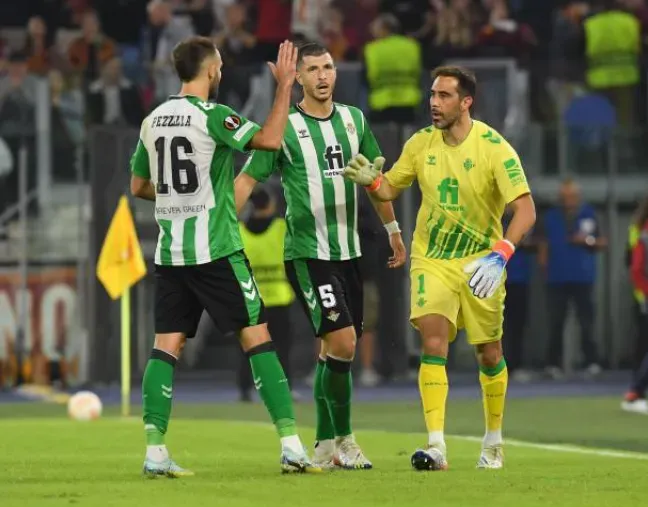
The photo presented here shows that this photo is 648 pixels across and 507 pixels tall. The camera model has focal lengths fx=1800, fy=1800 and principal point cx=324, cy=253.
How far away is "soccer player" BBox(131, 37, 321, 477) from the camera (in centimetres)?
923

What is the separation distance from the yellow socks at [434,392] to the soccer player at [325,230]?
44 cm

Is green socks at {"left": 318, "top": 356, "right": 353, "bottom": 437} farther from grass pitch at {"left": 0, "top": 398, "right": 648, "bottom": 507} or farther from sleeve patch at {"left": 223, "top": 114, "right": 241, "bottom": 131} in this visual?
sleeve patch at {"left": 223, "top": 114, "right": 241, "bottom": 131}

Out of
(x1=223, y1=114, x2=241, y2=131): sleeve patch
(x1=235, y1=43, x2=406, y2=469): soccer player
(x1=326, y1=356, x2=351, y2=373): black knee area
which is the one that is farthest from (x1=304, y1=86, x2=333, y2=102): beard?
(x1=326, y1=356, x2=351, y2=373): black knee area

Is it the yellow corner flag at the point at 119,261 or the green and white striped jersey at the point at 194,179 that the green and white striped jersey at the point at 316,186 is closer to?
the green and white striped jersey at the point at 194,179

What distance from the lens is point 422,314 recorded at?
32.9 feet

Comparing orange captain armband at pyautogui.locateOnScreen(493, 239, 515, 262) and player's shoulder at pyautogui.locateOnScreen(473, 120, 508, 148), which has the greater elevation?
player's shoulder at pyautogui.locateOnScreen(473, 120, 508, 148)

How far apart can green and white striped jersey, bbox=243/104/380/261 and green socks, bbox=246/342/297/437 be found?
3.30 ft

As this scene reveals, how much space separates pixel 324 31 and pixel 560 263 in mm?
4134

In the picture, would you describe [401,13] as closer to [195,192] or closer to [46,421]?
[46,421]

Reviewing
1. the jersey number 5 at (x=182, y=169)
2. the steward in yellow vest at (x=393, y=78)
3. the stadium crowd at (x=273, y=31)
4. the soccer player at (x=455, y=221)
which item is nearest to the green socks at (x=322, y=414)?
the soccer player at (x=455, y=221)

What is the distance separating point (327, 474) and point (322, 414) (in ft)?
2.93

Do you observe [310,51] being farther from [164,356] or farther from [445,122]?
[164,356]

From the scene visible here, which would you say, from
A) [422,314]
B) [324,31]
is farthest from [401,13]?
[422,314]

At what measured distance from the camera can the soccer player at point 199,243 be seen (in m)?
9.23
